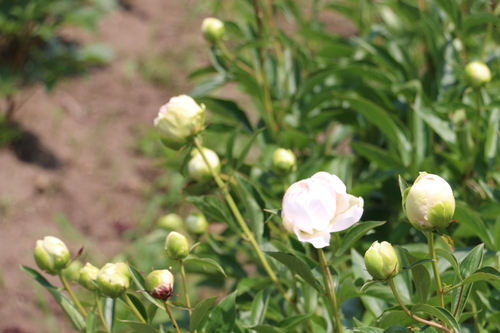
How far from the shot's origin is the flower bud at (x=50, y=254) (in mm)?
747

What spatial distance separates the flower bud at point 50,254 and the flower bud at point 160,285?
17 cm

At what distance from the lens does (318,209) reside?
604 millimetres

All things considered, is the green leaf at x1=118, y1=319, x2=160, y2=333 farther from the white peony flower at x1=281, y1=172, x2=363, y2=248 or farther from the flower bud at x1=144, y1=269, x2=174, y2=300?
the white peony flower at x1=281, y1=172, x2=363, y2=248

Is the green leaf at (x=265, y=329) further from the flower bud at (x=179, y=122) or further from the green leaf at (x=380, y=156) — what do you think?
the green leaf at (x=380, y=156)

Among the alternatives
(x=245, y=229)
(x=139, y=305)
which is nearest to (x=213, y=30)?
(x=245, y=229)

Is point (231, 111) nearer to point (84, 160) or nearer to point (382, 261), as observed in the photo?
point (382, 261)

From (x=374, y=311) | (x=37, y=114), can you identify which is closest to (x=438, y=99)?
(x=374, y=311)

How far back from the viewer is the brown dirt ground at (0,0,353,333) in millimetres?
2084

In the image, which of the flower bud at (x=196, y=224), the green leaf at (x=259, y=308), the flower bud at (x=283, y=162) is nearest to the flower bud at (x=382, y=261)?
the green leaf at (x=259, y=308)

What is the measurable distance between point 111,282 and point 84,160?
1939 millimetres

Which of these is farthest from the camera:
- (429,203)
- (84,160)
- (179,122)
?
(84,160)

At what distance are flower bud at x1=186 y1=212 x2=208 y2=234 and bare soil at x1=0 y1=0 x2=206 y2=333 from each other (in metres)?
1.13

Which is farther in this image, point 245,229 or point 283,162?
point 283,162

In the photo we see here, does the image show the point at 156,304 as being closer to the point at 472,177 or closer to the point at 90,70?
the point at 472,177
